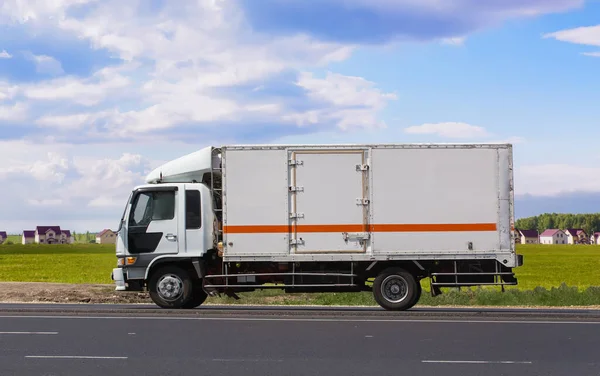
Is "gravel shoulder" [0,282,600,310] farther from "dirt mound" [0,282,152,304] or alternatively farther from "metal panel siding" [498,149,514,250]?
"metal panel siding" [498,149,514,250]

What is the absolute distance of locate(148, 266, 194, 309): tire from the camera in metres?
18.0

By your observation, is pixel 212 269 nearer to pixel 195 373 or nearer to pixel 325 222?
pixel 325 222

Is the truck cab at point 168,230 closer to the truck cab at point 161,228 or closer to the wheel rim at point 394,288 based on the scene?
the truck cab at point 161,228

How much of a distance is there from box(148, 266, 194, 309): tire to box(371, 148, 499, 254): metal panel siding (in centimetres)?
397

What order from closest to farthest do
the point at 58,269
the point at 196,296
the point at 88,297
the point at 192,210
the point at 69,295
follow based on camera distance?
the point at 192,210 → the point at 196,296 → the point at 88,297 → the point at 69,295 → the point at 58,269

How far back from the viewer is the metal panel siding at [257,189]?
1755 cm

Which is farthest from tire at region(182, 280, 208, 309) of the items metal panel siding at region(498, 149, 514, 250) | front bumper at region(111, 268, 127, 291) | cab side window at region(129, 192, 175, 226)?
metal panel siding at region(498, 149, 514, 250)

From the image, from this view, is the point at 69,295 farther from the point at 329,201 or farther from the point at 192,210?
the point at 329,201

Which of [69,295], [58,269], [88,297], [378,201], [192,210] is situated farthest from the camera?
[58,269]

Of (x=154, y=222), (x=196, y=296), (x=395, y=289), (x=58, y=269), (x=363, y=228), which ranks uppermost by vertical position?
(x=154, y=222)

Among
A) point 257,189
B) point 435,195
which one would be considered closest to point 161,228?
point 257,189

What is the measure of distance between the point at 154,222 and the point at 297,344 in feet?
23.4

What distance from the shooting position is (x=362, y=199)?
57.2 feet

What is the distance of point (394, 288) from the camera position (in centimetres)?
1773
